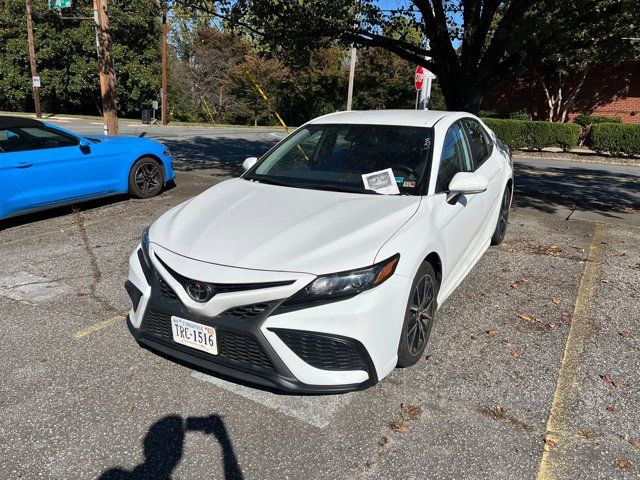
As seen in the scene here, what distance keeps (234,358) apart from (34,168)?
499cm

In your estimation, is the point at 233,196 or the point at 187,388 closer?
the point at 187,388

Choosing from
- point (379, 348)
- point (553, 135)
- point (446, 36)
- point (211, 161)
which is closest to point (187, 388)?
point (379, 348)

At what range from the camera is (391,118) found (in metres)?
4.09

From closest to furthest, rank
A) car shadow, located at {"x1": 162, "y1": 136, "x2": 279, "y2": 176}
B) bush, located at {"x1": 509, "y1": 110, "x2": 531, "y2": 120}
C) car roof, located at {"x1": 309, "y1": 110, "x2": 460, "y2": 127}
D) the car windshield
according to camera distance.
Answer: the car windshield < car roof, located at {"x1": 309, "y1": 110, "x2": 460, "y2": 127} < car shadow, located at {"x1": 162, "y1": 136, "x2": 279, "y2": 176} < bush, located at {"x1": 509, "y1": 110, "x2": 531, "y2": 120}

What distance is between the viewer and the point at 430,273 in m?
3.08

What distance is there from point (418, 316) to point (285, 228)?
969 mm

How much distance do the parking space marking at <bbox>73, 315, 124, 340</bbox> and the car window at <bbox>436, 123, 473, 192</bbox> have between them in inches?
102

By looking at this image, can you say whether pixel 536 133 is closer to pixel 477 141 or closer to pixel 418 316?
pixel 477 141

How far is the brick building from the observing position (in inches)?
829

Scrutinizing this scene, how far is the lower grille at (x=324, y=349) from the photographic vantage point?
2420 mm

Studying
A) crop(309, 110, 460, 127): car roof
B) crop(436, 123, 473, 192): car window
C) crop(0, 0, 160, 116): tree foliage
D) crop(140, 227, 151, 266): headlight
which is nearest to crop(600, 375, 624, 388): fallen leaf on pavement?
crop(436, 123, 473, 192): car window

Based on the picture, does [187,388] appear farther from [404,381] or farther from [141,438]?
[404,381]

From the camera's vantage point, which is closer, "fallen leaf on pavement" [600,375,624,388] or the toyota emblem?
the toyota emblem

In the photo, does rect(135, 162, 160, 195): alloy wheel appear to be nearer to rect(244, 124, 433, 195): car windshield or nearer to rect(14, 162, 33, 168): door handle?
rect(14, 162, 33, 168): door handle
